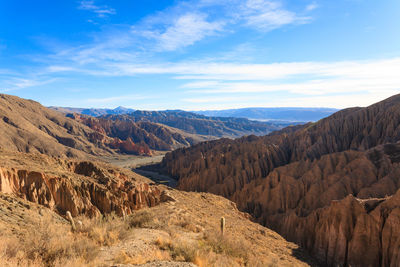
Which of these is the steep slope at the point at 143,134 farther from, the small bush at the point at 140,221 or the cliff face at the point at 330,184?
the small bush at the point at 140,221

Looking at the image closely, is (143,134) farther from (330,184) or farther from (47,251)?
(47,251)

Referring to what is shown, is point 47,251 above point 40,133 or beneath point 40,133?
beneath

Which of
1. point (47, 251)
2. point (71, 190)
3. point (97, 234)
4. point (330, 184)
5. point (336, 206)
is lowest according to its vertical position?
point (330, 184)

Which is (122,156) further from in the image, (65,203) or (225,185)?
(65,203)


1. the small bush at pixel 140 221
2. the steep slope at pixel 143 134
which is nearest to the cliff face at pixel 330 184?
the small bush at pixel 140 221

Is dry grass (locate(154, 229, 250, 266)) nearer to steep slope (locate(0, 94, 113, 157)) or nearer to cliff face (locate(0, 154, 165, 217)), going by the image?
cliff face (locate(0, 154, 165, 217))

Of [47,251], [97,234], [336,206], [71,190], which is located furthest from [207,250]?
[71,190]

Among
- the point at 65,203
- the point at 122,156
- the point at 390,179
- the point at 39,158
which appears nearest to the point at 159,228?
the point at 65,203
